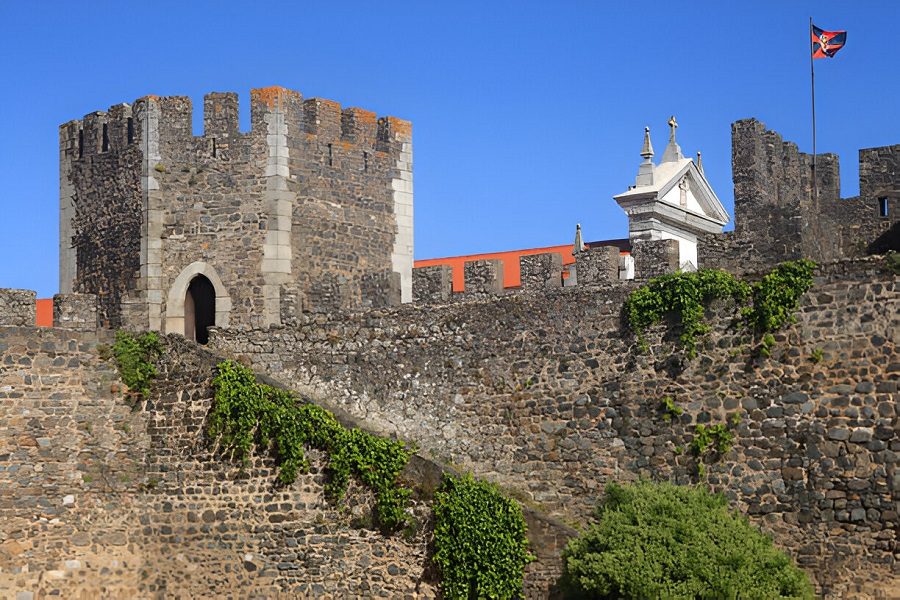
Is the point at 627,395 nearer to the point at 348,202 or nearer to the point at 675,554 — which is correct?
the point at 675,554

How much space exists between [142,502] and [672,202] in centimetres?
1379

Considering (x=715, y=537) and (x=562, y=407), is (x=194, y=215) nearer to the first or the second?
(x=562, y=407)

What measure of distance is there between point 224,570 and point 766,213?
8.83m

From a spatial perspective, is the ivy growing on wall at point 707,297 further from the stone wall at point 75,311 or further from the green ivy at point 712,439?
the stone wall at point 75,311

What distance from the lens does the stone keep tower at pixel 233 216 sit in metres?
25.2

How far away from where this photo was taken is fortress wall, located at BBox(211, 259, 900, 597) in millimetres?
19328

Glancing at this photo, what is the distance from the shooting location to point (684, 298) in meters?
20.9

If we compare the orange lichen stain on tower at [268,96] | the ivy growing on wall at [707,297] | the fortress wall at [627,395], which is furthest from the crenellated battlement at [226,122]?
the ivy growing on wall at [707,297]

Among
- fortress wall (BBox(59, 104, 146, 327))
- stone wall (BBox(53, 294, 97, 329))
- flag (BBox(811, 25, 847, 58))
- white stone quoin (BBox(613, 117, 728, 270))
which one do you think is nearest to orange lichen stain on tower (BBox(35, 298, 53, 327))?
fortress wall (BBox(59, 104, 146, 327))

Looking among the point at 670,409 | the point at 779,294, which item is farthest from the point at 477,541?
the point at 779,294

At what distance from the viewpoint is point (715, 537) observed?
19125 mm

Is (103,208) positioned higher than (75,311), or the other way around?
(103,208)

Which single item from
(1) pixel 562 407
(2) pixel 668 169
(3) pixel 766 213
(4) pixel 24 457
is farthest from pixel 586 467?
(2) pixel 668 169

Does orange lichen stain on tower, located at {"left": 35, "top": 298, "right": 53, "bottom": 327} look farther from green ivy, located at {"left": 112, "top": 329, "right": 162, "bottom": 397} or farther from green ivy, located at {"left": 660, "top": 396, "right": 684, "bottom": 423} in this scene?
green ivy, located at {"left": 660, "top": 396, "right": 684, "bottom": 423}
